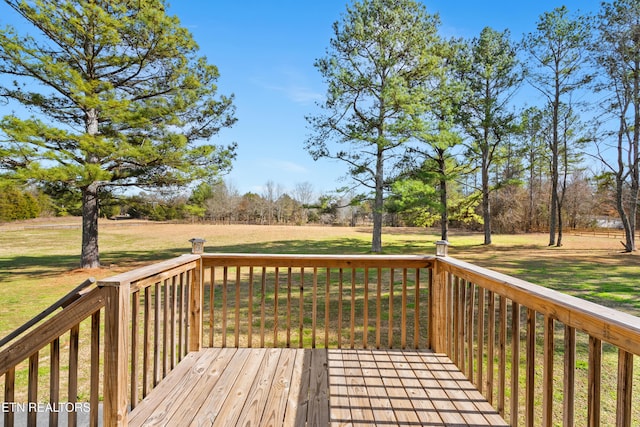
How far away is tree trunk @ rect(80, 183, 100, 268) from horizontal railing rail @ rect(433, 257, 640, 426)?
9444 mm

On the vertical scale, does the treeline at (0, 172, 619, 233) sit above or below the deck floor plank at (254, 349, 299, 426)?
above

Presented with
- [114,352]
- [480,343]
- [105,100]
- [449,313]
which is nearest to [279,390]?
[114,352]

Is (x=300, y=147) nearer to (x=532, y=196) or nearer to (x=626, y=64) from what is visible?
(x=626, y=64)

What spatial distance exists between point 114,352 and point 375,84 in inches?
492

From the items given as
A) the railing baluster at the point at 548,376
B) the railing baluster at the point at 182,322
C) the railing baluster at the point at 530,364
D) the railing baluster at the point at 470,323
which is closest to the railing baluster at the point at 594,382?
the railing baluster at the point at 548,376

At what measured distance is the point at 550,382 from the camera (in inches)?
59.9

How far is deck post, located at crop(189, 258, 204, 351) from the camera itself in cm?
292

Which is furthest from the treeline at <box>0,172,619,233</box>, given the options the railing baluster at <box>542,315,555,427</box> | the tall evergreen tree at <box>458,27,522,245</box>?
the railing baluster at <box>542,315,555,427</box>

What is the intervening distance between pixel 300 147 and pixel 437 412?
473 inches

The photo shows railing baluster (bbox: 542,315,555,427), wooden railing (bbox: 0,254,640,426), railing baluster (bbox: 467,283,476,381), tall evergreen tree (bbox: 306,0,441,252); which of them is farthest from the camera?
tall evergreen tree (bbox: 306,0,441,252)

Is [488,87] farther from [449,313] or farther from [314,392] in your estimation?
[314,392]

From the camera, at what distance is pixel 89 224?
9.21 metres

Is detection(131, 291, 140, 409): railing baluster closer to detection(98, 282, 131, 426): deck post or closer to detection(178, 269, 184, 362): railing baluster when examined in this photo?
detection(98, 282, 131, 426): deck post

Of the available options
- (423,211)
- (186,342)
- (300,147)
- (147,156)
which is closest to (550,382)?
(186,342)
